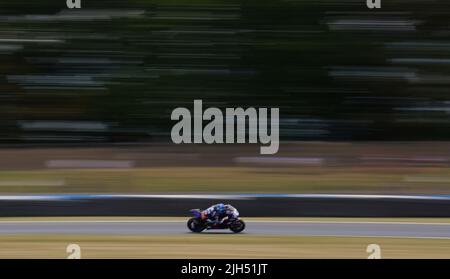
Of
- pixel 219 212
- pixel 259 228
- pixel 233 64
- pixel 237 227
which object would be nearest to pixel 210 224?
pixel 219 212

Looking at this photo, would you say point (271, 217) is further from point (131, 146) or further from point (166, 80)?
point (166, 80)

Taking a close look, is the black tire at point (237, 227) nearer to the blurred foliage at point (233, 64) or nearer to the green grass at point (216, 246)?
the green grass at point (216, 246)

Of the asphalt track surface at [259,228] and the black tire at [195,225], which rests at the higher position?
the black tire at [195,225]

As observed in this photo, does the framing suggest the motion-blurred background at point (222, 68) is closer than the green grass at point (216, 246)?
No

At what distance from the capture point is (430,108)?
1758cm

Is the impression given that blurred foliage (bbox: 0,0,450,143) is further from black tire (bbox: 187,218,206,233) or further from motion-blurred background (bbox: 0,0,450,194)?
black tire (bbox: 187,218,206,233)

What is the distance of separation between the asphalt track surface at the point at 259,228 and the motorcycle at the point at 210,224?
16 cm

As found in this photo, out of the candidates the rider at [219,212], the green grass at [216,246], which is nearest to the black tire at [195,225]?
the green grass at [216,246]

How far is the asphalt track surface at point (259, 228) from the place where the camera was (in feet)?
32.6

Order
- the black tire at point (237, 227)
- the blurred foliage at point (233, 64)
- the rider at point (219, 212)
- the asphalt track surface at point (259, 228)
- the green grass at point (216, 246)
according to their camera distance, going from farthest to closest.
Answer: the blurred foliage at point (233, 64) < the asphalt track surface at point (259, 228) < the black tire at point (237, 227) < the rider at point (219, 212) < the green grass at point (216, 246)

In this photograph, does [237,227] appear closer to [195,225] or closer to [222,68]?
[195,225]

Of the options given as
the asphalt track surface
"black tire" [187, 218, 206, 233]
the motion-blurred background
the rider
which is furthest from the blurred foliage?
the rider

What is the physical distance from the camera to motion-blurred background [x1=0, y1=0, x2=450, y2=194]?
17266mm
